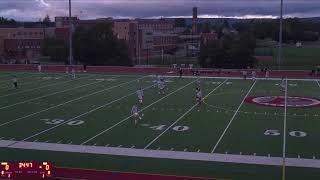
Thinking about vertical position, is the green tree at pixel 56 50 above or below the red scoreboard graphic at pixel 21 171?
above

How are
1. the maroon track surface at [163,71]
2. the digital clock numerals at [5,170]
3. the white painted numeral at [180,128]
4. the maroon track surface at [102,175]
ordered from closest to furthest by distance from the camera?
the digital clock numerals at [5,170], the maroon track surface at [102,175], the white painted numeral at [180,128], the maroon track surface at [163,71]

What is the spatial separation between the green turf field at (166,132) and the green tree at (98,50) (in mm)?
30518

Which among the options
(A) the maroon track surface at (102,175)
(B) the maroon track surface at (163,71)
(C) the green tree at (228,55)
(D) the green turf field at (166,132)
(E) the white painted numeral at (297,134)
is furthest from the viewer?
(C) the green tree at (228,55)

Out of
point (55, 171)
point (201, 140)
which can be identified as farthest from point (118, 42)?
point (55, 171)

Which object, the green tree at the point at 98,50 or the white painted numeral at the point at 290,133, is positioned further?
the green tree at the point at 98,50

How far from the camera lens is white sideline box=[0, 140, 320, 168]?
15.7 metres

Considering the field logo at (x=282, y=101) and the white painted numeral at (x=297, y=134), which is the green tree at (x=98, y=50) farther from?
the white painted numeral at (x=297, y=134)

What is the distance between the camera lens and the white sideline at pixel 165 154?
15.7m

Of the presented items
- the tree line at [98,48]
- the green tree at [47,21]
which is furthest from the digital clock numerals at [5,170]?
the green tree at [47,21]

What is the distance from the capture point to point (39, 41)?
89.6 metres

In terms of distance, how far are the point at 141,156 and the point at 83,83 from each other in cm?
2174

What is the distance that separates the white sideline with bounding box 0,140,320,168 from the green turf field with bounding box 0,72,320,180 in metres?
0.03

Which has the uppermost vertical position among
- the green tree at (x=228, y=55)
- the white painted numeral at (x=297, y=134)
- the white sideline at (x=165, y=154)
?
the green tree at (x=228, y=55)

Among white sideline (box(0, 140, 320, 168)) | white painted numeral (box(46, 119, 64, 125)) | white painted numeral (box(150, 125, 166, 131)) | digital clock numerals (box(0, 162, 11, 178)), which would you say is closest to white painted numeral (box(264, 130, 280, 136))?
white sideline (box(0, 140, 320, 168))
